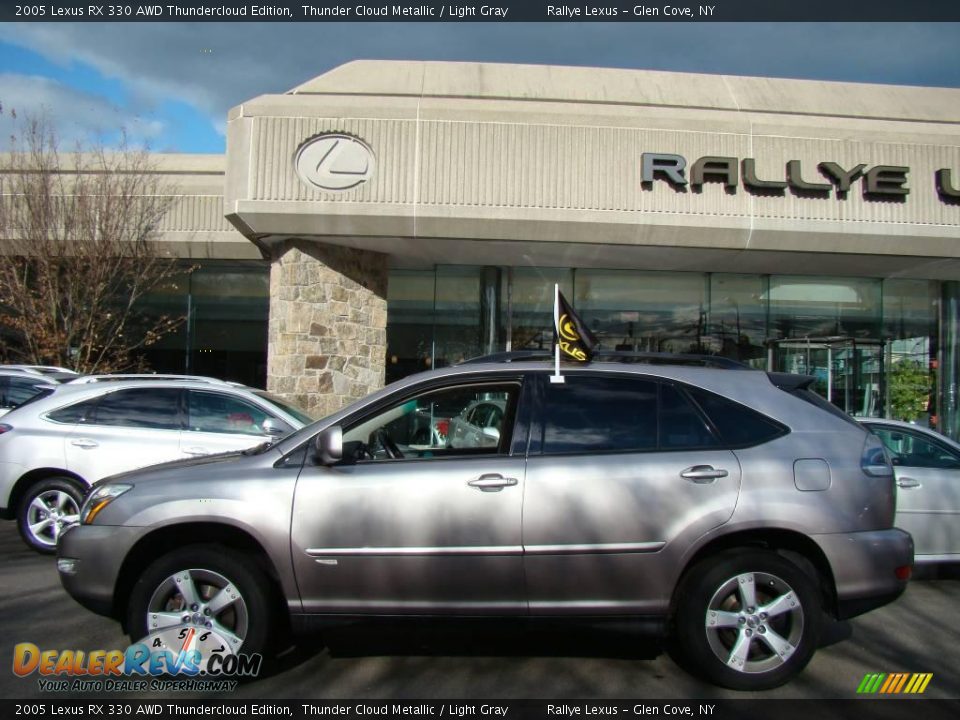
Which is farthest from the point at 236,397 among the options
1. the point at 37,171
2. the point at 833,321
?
the point at 833,321

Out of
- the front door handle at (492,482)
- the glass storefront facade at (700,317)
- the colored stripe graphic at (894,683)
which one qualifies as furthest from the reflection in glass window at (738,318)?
the front door handle at (492,482)

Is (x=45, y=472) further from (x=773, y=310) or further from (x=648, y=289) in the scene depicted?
(x=773, y=310)

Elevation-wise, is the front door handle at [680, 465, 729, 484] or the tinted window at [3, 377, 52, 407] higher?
the tinted window at [3, 377, 52, 407]

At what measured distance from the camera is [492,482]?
4172mm

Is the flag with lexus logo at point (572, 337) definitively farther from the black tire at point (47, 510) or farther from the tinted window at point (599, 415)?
the black tire at point (47, 510)

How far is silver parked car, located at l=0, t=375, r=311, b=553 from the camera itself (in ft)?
23.9

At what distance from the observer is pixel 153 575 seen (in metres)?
4.17

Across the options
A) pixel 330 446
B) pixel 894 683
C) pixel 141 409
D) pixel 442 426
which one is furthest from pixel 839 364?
pixel 330 446

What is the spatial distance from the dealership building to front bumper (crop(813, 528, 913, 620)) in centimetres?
909

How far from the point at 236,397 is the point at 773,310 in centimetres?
1158

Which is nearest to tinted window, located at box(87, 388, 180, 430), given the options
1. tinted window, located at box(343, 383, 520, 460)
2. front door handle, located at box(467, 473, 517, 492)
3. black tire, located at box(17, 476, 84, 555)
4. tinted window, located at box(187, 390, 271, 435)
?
tinted window, located at box(187, 390, 271, 435)

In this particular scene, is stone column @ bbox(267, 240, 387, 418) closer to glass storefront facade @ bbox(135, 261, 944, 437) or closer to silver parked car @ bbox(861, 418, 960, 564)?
glass storefront facade @ bbox(135, 261, 944, 437)

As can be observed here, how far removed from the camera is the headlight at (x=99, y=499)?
435 cm

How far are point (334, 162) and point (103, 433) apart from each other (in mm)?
6506
